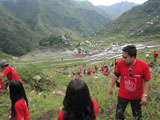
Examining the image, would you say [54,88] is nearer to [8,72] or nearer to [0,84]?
[0,84]

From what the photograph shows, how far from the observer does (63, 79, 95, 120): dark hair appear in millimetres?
1561

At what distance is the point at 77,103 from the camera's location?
1.57m

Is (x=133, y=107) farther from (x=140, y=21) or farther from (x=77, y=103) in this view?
(x=140, y=21)

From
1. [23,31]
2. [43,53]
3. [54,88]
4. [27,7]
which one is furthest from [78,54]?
[27,7]

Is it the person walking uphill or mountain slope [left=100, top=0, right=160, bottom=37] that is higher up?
mountain slope [left=100, top=0, right=160, bottom=37]

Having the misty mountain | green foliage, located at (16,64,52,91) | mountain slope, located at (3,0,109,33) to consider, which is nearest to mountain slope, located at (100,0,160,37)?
green foliage, located at (16,64,52,91)

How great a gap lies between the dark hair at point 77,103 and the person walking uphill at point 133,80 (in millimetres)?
1344

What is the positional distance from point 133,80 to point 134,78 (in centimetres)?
5

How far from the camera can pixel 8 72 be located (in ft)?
12.5

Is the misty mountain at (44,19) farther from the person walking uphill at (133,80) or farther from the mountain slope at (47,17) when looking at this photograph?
the person walking uphill at (133,80)

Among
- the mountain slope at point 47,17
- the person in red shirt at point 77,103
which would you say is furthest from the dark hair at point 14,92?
the mountain slope at point 47,17

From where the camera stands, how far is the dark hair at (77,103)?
61.4 inches

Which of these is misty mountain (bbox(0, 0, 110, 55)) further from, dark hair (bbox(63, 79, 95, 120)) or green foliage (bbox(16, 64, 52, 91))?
dark hair (bbox(63, 79, 95, 120))

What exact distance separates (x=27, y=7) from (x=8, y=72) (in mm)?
219121
